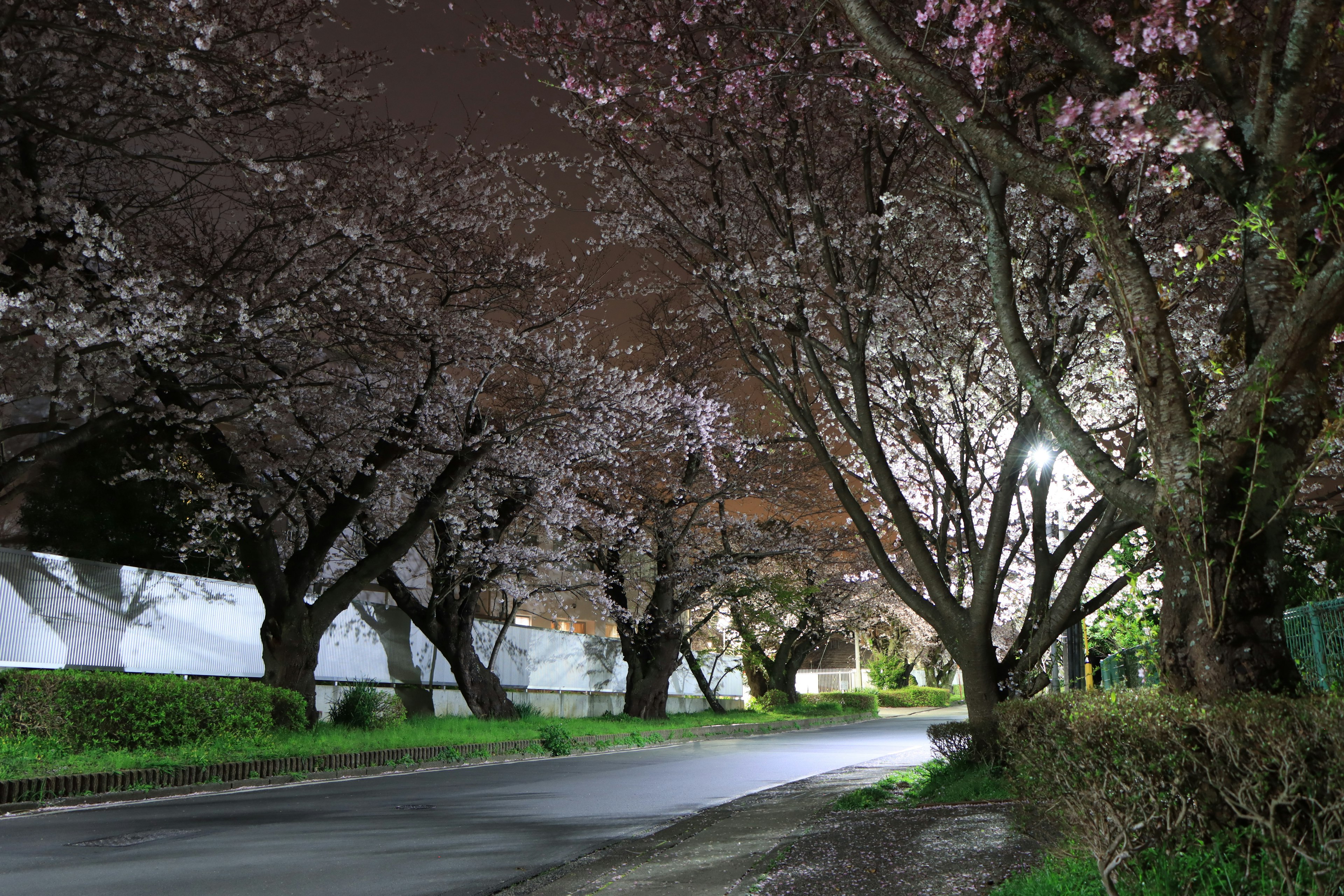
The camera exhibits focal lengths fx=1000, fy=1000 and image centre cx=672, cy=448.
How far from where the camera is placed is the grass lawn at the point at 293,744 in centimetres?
1093

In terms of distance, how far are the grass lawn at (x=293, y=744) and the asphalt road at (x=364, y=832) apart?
0.90 metres

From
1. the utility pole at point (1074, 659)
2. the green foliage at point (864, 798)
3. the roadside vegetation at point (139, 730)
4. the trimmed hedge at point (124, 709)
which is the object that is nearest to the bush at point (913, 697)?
the roadside vegetation at point (139, 730)

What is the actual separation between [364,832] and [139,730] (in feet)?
19.1

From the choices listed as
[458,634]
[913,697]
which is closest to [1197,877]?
[458,634]

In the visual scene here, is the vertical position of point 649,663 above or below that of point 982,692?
above

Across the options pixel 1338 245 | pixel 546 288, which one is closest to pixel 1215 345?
pixel 1338 245

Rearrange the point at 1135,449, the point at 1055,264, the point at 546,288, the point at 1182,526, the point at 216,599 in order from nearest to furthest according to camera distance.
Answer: the point at 1182,526, the point at 1135,449, the point at 1055,264, the point at 216,599, the point at 546,288

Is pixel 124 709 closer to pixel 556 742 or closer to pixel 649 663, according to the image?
pixel 556 742

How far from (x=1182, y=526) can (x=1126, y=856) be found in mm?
1900

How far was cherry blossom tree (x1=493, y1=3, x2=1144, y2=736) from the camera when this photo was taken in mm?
9586

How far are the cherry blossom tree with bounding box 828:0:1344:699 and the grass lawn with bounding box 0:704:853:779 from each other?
10556mm

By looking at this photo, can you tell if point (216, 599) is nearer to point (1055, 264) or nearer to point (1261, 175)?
point (1055, 264)

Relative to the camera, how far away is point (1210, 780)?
→ 377 cm

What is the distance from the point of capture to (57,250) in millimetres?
12703
